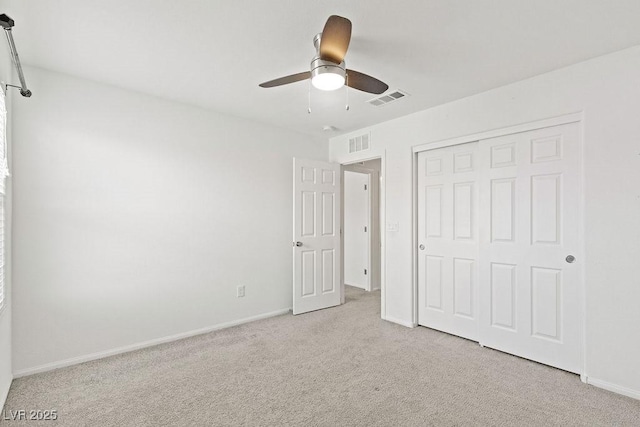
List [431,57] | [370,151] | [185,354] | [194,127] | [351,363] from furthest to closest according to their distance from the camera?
[370,151]
[194,127]
[185,354]
[351,363]
[431,57]

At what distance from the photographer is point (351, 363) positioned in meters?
2.73

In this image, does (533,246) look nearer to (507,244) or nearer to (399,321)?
(507,244)

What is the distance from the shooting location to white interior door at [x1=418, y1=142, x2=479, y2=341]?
3230mm

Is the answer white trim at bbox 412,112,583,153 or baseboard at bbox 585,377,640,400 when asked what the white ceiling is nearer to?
white trim at bbox 412,112,583,153

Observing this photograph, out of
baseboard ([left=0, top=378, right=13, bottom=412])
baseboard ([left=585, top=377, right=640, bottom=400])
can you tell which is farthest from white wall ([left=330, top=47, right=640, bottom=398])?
baseboard ([left=0, top=378, right=13, bottom=412])

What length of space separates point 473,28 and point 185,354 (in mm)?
3506

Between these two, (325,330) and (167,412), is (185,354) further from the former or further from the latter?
(325,330)

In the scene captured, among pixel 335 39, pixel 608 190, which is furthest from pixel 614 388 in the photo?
pixel 335 39

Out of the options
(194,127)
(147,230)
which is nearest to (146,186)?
(147,230)

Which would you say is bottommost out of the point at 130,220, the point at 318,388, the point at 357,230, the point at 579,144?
the point at 318,388

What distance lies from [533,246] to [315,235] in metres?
2.48

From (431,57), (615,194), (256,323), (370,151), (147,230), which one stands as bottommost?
(256,323)

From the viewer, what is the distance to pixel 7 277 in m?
2.31

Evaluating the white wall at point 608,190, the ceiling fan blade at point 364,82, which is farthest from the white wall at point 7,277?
the white wall at point 608,190
